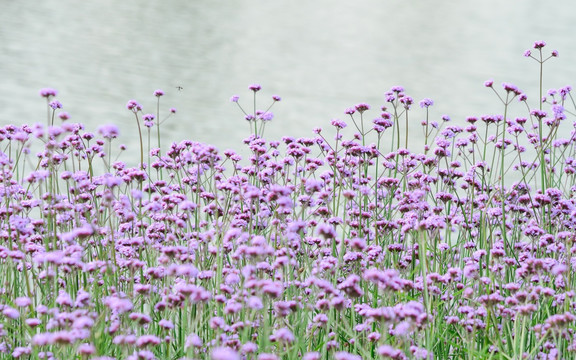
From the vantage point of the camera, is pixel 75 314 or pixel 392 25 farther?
pixel 392 25

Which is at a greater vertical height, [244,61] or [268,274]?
[244,61]

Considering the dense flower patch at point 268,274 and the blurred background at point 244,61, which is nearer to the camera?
the dense flower patch at point 268,274

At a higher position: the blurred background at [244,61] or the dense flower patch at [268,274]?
the blurred background at [244,61]

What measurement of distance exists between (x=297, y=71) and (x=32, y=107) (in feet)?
24.2

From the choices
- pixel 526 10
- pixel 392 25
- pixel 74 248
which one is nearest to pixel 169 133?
pixel 74 248

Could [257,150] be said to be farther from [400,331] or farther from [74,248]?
[400,331]

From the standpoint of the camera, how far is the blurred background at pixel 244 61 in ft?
41.2

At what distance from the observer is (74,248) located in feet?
8.84

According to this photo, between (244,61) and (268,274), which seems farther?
(244,61)

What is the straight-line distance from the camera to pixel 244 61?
60.4 feet

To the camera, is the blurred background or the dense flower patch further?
the blurred background

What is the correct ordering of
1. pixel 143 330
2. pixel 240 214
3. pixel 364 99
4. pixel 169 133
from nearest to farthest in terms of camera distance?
pixel 143 330, pixel 240 214, pixel 169 133, pixel 364 99

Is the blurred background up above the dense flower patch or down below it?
above

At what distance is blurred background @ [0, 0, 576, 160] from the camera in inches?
495
